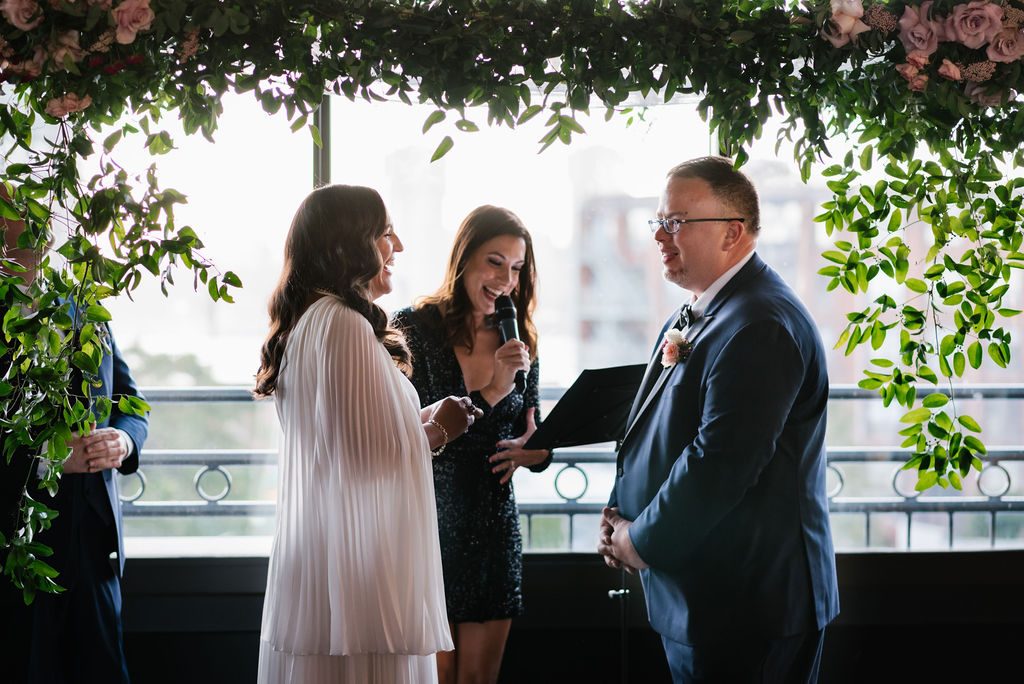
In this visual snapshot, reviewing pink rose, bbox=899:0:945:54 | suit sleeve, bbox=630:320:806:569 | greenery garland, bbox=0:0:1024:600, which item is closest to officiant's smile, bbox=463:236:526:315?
greenery garland, bbox=0:0:1024:600

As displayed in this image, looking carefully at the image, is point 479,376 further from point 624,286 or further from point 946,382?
point 946,382

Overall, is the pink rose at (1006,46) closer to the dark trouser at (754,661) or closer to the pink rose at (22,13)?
the dark trouser at (754,661)

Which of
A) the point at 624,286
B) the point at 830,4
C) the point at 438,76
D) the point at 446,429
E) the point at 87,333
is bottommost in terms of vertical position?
the point at 446,429

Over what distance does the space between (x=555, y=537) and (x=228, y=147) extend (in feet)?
6.34

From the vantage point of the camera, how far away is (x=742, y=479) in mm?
1926

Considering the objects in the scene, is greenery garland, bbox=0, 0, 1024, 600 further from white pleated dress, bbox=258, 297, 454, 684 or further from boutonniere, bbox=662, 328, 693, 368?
boutonniere, bbox=662, 328, 693, 368

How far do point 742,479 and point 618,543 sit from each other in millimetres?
406

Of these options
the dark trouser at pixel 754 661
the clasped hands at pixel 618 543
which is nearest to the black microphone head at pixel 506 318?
the clasped hands at pixel 618 543

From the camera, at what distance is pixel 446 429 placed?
2232 mm

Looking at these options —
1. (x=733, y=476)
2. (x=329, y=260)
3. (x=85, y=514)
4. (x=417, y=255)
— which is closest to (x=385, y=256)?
(x=329, y=260)

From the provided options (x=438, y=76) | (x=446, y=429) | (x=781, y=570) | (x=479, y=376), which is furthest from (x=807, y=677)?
(x=438, y=76)

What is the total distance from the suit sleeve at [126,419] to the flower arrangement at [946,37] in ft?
7.20

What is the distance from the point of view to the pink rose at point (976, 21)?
1.76 metres

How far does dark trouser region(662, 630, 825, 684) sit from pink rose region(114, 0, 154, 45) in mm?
1868
